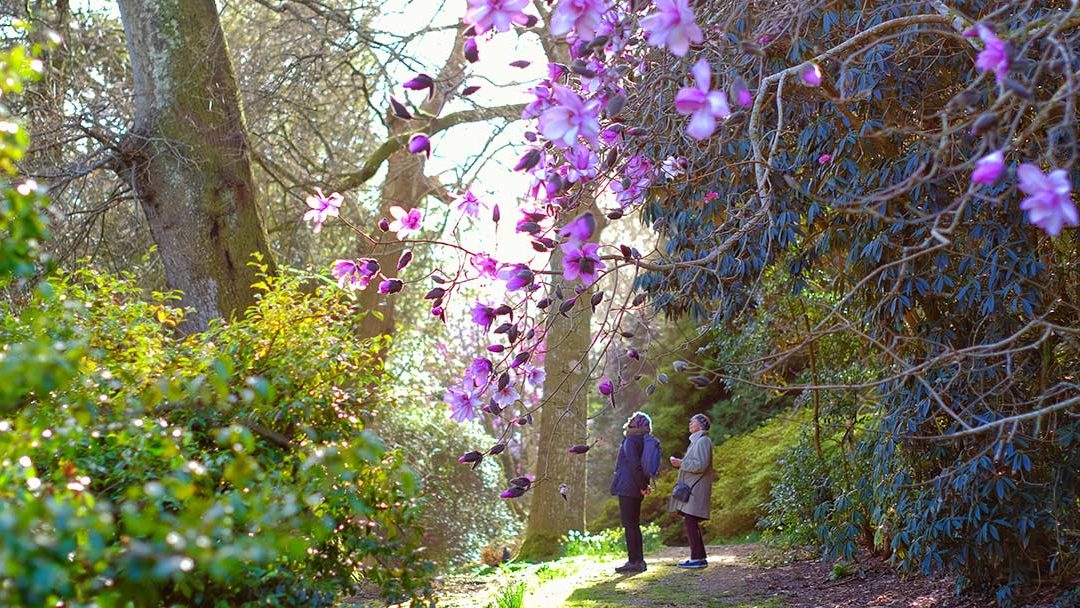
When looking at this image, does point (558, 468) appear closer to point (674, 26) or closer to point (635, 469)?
point (635, 469)

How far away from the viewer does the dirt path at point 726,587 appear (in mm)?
5836

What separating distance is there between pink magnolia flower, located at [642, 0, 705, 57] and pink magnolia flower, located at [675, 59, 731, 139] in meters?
0.08

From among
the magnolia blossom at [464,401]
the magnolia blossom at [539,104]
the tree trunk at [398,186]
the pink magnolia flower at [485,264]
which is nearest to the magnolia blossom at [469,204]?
the pink magnolia flower at [485,264]

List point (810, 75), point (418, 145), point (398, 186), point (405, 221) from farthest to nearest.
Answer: point (398, 186)
point (405, 221)
point (418, 145)
point (810, 75)

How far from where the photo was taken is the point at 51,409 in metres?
3.19

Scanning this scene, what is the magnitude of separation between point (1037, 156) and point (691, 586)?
3499 mm

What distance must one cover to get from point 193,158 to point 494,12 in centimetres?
431

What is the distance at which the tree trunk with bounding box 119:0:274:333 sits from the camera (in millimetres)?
6180

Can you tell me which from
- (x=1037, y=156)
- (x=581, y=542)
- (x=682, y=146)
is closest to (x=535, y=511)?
(x=581, y=542)

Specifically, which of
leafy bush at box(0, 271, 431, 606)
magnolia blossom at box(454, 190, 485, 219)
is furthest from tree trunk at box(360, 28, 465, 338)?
magnolia blossom at box(454, 190, 485, 219)

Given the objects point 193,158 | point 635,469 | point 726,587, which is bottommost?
point 726,587

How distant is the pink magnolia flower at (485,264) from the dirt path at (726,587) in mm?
2658

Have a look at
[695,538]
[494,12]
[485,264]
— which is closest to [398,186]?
[695,538]

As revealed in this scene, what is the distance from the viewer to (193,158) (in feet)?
20.6
